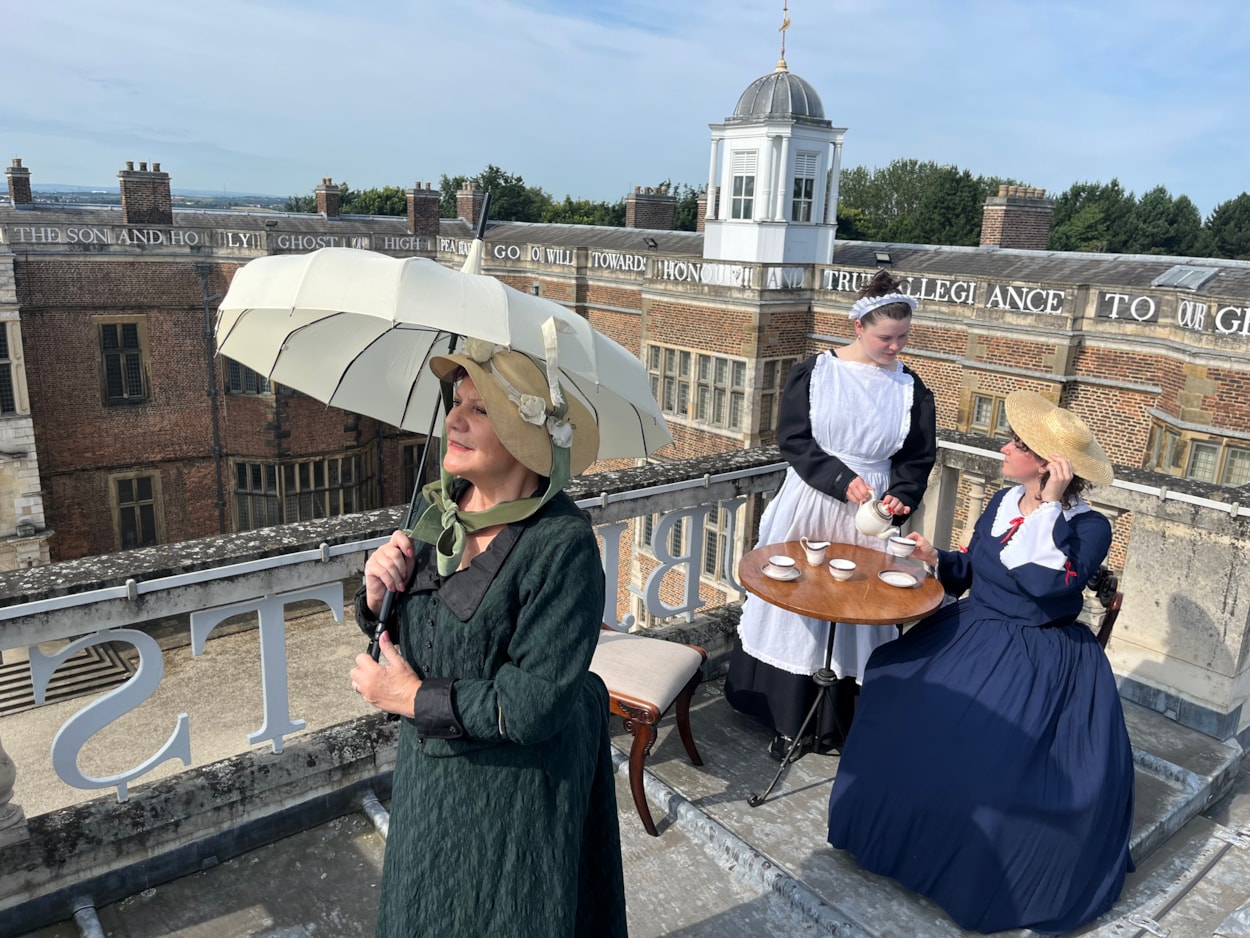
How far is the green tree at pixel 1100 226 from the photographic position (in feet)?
149

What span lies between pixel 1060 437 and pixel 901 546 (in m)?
0.75

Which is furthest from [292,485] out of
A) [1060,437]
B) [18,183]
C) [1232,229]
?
[1232,229]

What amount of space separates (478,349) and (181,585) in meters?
1.37

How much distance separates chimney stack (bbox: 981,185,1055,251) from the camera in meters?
23.2

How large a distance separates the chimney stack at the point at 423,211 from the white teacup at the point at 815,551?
1003 inches

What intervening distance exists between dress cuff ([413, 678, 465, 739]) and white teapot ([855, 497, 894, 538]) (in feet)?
6.75

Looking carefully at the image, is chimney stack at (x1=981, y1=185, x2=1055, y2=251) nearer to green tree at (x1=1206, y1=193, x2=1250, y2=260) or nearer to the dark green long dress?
the dark green long dress

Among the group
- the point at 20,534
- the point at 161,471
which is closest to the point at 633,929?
the point at 20,534

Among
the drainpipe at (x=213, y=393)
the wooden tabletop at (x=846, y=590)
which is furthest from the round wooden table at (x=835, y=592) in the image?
the drainpipe at (x=213, y=393)

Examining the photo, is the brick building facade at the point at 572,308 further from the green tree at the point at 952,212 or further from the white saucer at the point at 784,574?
the green tree at the point at 952,212

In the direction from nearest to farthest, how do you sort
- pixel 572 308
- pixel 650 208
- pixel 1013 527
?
pixel 1013 527 → pixel 572 308 → pixel 650 208

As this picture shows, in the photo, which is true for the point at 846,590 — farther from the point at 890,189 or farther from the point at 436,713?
the point at 890,189

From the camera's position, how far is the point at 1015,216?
23.4m

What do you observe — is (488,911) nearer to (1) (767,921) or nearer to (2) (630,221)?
(1) (767,921)
